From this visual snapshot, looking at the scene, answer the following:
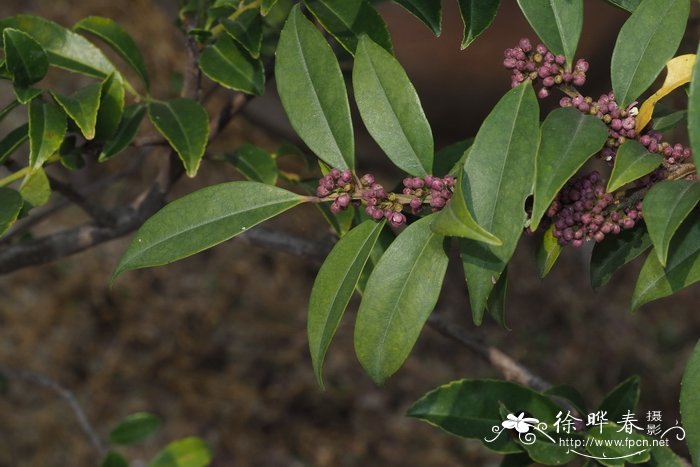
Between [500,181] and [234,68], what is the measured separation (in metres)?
0.33

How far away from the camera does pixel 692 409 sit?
2.10 feet

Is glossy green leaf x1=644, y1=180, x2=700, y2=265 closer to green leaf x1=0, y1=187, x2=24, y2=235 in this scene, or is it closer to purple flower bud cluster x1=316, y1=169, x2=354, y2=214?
purple flower bud cluster x1=316, y1=169, x2=354, y2=214

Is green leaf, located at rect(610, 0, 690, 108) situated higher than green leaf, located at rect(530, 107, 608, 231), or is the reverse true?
green leaf, located at rect(610, 0, 690, 108)

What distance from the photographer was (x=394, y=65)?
0.67 m

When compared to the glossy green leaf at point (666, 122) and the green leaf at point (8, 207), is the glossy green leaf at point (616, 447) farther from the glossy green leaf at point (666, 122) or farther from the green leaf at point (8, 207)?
the green leaf at point (8, 207)

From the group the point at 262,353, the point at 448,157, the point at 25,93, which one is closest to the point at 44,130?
the point at 25,93

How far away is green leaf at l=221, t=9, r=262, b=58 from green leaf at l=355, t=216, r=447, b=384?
9.6 inches

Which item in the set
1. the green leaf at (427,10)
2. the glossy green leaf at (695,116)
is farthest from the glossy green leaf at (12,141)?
the glossy green leaf at (695,116)

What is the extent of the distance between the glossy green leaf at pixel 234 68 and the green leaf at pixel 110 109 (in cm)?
8

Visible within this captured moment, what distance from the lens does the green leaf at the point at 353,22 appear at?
2.41 ft

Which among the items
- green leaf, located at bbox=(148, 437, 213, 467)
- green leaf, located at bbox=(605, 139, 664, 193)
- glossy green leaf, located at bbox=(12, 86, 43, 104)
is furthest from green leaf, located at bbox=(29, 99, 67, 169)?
green leaf, located at bbox=(148, 437, 213, 467)

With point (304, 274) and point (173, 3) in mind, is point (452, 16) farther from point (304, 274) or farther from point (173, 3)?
point (304, 274)

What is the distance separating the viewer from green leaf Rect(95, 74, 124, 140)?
79cm

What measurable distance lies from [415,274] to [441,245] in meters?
0.03
